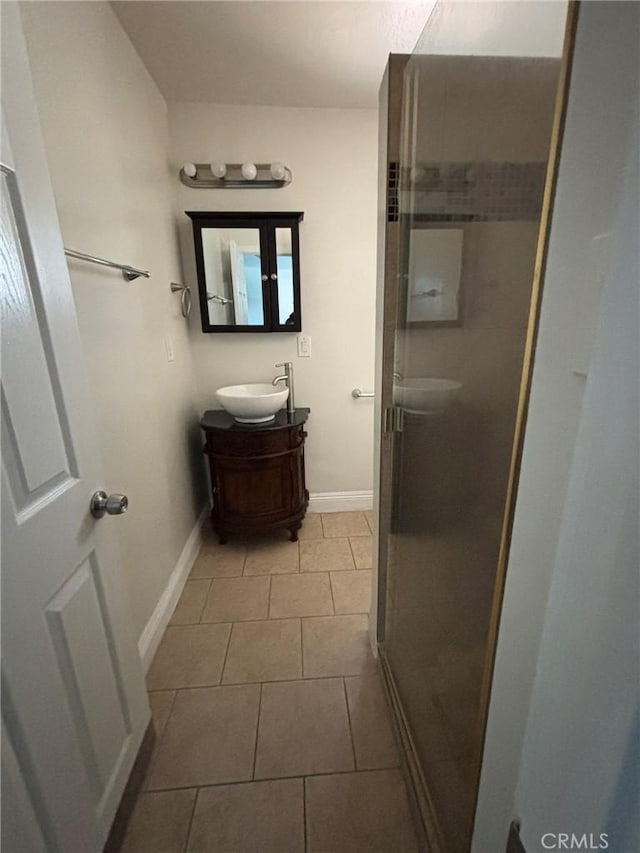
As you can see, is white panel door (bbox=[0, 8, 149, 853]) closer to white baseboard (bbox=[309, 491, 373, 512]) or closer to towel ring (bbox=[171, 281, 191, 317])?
towel ring (bbox=[171, 281, 191, 317])

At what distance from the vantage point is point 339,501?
2.66 metres

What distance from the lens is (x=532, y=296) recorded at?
1.48ft

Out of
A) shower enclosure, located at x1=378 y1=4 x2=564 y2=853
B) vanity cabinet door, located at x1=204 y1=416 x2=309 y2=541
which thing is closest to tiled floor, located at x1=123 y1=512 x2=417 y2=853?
shower enclosure, located at x1=378 y1=4 x2=564 y2=853

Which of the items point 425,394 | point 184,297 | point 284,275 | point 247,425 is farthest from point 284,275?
point 425,394

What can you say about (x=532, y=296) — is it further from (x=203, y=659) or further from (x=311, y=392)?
(x=311, y=392)

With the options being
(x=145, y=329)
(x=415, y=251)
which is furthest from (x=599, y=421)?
(x=145, y=329)

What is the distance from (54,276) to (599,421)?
986 millimetres

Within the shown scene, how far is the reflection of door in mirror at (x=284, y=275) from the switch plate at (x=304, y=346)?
139mm

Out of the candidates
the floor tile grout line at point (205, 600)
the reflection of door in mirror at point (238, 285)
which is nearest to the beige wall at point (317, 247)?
the reflection of door in mirror at point (238, 285)

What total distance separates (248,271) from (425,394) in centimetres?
163

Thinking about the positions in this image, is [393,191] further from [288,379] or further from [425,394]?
[288,379]

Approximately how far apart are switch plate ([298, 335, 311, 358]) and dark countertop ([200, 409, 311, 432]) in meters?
0.38

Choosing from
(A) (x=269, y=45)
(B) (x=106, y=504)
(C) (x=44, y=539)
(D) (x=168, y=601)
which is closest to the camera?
(C) (x=44, y=539)

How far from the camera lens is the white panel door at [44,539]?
2.04 feet
